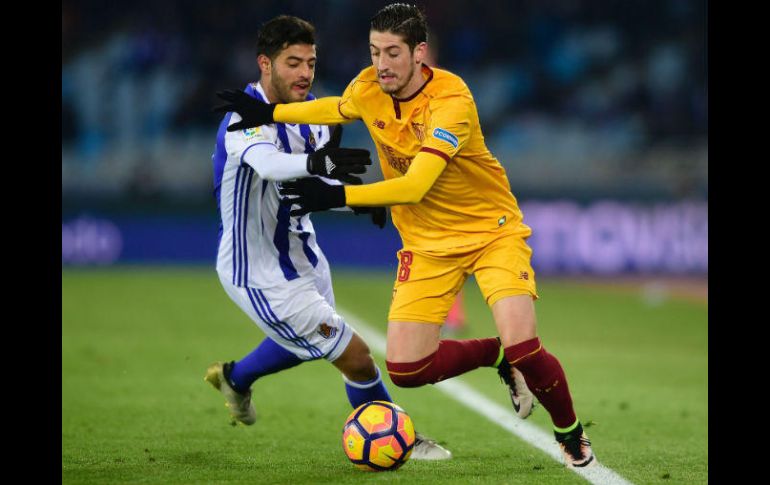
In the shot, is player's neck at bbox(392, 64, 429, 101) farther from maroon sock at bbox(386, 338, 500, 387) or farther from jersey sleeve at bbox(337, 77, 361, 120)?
maroon sock at bbox(386, 338, 500, 387)

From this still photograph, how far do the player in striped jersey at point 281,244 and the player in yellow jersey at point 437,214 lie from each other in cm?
23

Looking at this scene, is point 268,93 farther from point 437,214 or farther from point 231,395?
point 231,395

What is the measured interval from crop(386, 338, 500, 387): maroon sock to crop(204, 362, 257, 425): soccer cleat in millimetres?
1114

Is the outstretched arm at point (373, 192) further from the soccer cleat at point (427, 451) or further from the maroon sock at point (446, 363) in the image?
the soccer cleat at point (427, 451)

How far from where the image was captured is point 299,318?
19.6 ft

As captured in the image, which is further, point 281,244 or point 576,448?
point 281,244

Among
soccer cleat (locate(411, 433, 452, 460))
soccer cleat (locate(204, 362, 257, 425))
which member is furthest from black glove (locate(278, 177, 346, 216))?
soccer cleat (locate(204, 362, 257, 425))

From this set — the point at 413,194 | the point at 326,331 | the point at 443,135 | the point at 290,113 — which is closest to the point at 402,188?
the point at 413,194

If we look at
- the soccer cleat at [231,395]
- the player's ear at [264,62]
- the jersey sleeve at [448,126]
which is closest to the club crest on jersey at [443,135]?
the jersey sleeve at [448,126]

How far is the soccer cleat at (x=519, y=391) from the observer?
617 cm

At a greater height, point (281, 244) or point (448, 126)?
point (448, 126)

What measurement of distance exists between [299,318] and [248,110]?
1090 millimetres

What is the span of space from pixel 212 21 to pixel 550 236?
8.13m
